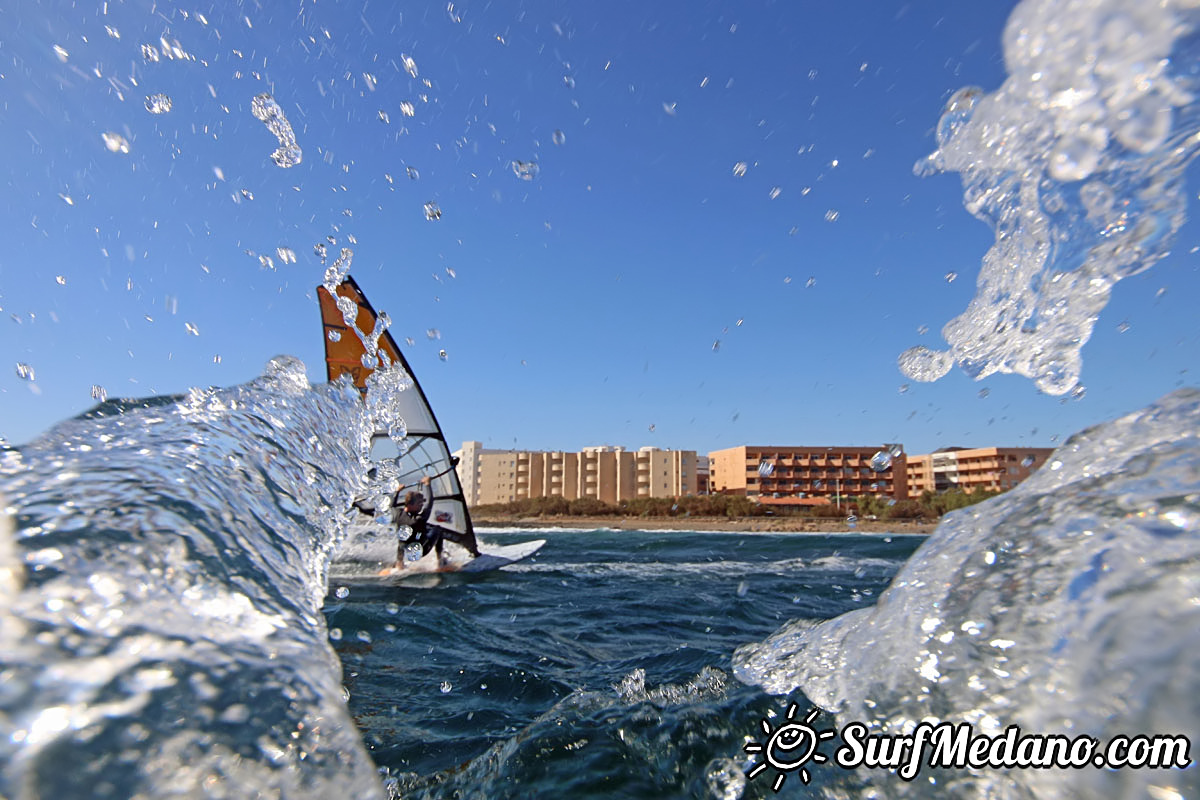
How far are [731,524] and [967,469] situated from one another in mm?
24118

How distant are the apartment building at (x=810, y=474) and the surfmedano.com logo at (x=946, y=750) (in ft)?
164

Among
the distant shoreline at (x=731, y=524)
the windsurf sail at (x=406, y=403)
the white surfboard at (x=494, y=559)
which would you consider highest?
the windsurf sail at (x=406, y=403)

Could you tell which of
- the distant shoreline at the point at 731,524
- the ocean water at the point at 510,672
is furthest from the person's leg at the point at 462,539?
the distant shoreline at the point at 731,524

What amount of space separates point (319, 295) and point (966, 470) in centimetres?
5843

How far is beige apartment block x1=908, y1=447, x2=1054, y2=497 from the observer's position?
47.4m

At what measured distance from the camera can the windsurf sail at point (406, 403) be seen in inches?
510

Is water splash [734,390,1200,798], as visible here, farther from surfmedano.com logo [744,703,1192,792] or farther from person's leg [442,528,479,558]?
person's leg [442,528,479,558]

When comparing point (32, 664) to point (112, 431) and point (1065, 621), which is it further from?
point (1065, 621)

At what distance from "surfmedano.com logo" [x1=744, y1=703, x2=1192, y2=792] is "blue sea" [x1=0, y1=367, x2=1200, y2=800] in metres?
0.03

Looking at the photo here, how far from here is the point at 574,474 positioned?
276 feet

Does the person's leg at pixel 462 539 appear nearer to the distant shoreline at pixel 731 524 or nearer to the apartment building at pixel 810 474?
the distant shoreline at pixel 731 524

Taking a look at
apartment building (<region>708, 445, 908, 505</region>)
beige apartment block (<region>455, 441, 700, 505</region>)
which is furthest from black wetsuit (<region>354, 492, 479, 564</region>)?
beige apartment block (<region>455, 441, 700, 505</region>)

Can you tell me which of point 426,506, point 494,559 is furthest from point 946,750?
point 494,559

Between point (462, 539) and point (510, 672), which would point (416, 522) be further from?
point (510, 672)
